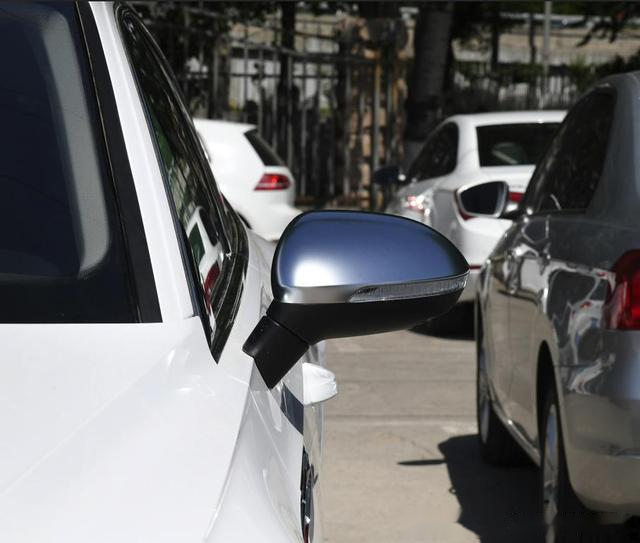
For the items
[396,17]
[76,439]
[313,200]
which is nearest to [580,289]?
[76,439]

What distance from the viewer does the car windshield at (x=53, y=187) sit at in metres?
1.98

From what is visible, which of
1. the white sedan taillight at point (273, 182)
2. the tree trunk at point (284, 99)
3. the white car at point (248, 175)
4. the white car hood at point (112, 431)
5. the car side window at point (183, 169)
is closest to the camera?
the white car hood at point (112, 431)

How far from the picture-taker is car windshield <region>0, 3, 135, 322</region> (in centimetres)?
198

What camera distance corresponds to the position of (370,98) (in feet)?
64.5

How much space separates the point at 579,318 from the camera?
3.97 m

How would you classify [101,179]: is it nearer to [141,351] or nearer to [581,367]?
[141,351]

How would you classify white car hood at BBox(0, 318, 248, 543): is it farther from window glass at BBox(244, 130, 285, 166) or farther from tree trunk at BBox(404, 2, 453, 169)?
tree trunk at BBox(404, 2, 453, 169)

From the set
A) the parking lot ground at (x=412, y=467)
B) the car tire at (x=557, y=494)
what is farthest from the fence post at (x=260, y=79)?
the car tire at (x=557, y=494)

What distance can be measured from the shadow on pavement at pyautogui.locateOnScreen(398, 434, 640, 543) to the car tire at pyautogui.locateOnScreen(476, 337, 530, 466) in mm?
47

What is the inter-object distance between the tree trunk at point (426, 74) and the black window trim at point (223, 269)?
15.1 m

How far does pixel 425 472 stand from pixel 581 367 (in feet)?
7.47

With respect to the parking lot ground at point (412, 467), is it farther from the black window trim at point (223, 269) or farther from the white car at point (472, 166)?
the black window trim at point (223, 269)

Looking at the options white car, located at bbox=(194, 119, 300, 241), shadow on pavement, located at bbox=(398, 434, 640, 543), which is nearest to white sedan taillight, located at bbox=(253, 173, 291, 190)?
white car, located at bbox=(194, 119, 300, 241)

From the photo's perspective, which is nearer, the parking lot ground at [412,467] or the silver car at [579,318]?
the silver car at [579,318]
